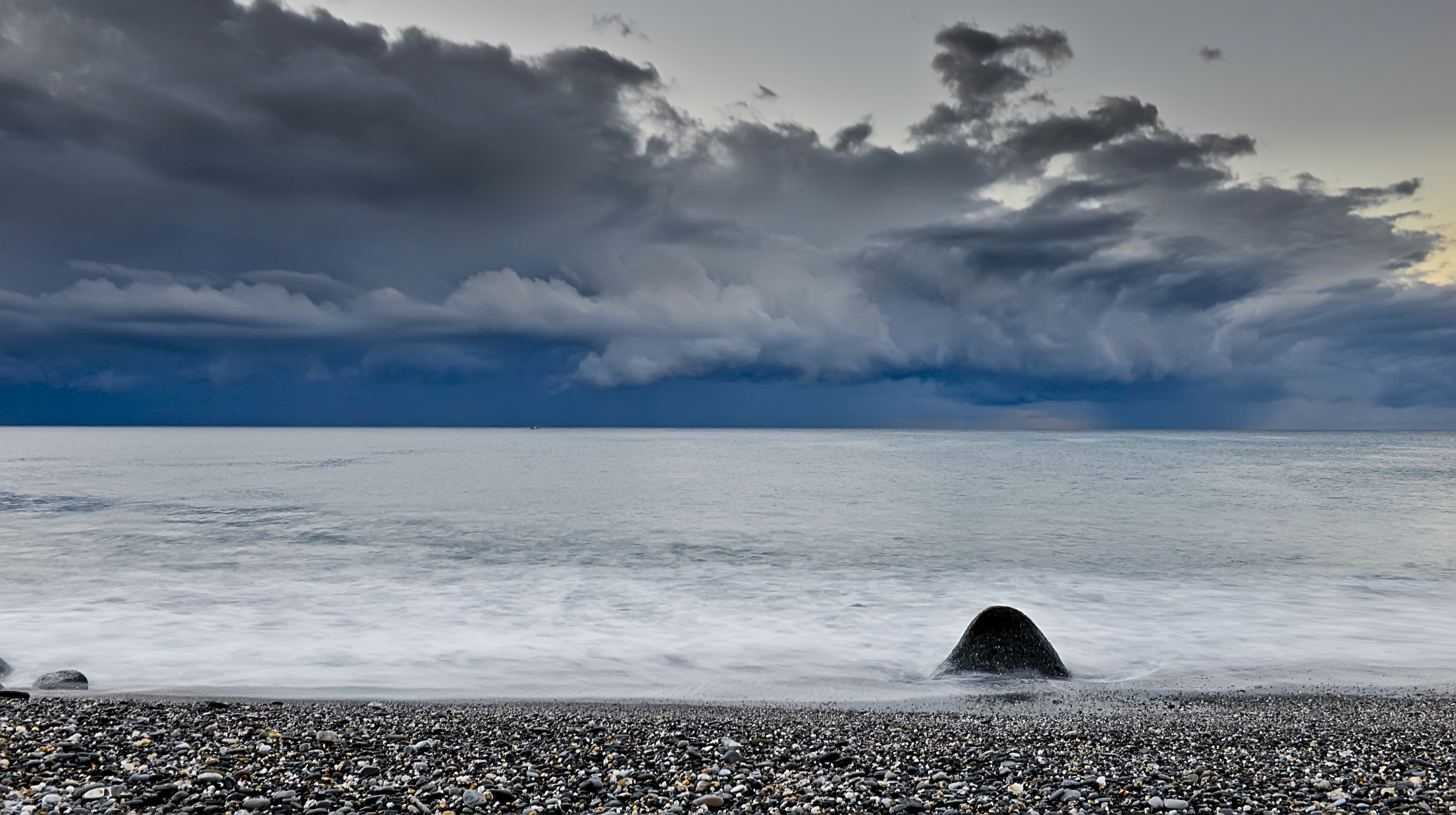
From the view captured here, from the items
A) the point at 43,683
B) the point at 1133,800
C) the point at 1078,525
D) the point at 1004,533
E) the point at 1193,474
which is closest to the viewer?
the point at 1133,800

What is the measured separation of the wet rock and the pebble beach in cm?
130

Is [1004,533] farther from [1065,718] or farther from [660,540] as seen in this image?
[1065,718]

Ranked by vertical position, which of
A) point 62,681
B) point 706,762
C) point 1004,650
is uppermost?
point 706,762

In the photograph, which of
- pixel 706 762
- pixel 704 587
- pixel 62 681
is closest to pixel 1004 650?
pixel 706 762

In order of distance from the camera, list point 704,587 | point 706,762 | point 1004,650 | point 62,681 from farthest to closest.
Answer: point 704,587, point 1004,650, point 62,681, point 706,762

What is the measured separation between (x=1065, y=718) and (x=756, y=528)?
55.1ft

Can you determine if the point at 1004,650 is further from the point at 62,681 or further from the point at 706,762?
the point at 62,681

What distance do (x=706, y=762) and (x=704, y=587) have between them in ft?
32.2

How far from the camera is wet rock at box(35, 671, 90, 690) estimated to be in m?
7.90

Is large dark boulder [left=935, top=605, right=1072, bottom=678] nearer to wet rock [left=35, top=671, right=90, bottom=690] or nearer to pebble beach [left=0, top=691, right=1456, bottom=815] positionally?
pebble beach [left=0, top=691, right=1456, bottom=815]

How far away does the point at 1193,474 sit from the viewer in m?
46.9

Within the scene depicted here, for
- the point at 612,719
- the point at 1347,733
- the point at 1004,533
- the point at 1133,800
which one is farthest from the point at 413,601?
the point at 1004,533

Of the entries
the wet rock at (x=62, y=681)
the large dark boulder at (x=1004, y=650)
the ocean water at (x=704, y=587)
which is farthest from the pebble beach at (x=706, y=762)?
the ocean water at (x=704, y=587)

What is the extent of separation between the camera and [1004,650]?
851cm
